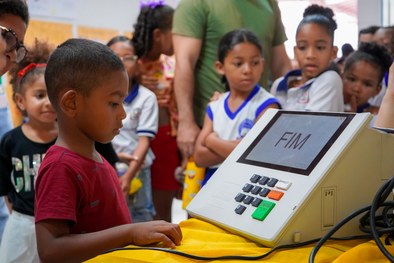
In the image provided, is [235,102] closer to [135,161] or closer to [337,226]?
[135,161]

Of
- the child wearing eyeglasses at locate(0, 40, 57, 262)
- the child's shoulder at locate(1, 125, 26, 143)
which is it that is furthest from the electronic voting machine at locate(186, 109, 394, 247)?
the child's shoulder at locate(1, 125, 26, 143)

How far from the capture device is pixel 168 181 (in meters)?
2.44

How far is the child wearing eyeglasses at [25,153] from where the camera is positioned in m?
1.50

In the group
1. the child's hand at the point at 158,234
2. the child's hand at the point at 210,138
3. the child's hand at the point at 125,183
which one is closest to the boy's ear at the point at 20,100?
the child's hand at the point at 125,183

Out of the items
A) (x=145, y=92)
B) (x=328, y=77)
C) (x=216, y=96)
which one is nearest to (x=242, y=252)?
(x=328, y=77)

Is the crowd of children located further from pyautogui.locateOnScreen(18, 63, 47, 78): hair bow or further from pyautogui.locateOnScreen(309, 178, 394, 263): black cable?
pyautogui.locateOnScreen(309, 178, 394, 263): black cable

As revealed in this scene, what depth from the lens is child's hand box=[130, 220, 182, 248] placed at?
69 cm

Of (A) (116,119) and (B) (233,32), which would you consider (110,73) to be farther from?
(B) (233,32)

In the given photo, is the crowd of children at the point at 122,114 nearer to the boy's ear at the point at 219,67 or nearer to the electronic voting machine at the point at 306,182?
the boy's ear at the point at 219,67

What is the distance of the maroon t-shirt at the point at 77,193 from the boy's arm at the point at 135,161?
42.2 inches

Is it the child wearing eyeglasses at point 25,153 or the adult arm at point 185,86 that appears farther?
the adult arm at point 185,86

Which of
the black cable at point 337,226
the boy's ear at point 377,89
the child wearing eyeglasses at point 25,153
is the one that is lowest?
the child wearing eyeglasses at point 25,153

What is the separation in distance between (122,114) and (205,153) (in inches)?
28.0

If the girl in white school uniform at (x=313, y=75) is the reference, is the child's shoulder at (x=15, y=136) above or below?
below
